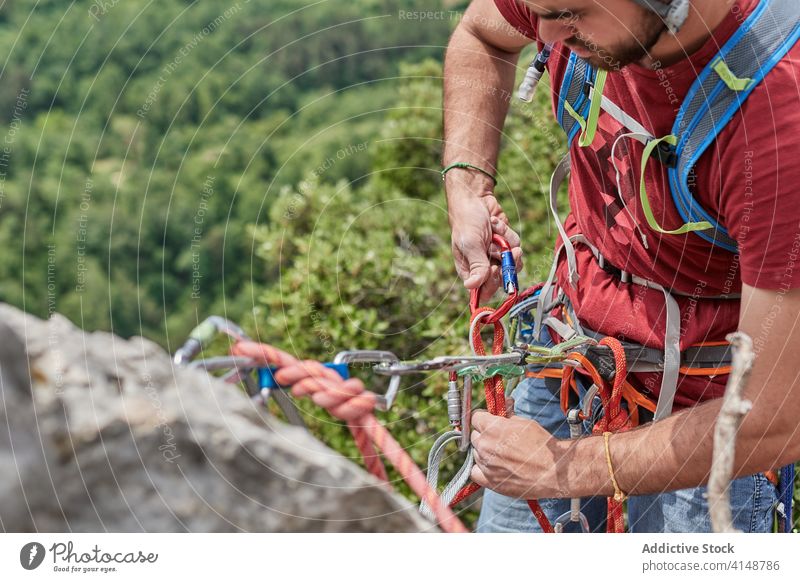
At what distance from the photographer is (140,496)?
1.36 metres

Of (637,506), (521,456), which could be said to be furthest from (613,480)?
(637,506)

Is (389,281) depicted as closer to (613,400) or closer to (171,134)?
(613,400)

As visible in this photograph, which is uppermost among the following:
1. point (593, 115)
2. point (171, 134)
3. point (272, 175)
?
point (171, 134)

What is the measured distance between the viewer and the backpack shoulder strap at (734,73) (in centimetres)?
134

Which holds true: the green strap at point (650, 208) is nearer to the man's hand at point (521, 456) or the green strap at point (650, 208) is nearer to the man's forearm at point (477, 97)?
the man's hand at point (521, 456)

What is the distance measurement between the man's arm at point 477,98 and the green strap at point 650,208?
469 mm

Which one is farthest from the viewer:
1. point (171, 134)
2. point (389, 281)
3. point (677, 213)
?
point (171, 134)

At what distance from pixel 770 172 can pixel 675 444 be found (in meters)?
0.47

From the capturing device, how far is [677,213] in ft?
5.00

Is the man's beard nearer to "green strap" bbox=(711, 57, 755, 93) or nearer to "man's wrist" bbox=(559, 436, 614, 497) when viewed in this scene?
"green strap" bbox=(711, 57, 755, 93)

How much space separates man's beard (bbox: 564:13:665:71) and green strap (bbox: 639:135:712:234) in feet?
0.44

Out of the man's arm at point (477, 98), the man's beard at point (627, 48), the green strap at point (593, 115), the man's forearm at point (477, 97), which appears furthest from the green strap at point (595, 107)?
the man's forearm at point (477, 97)
